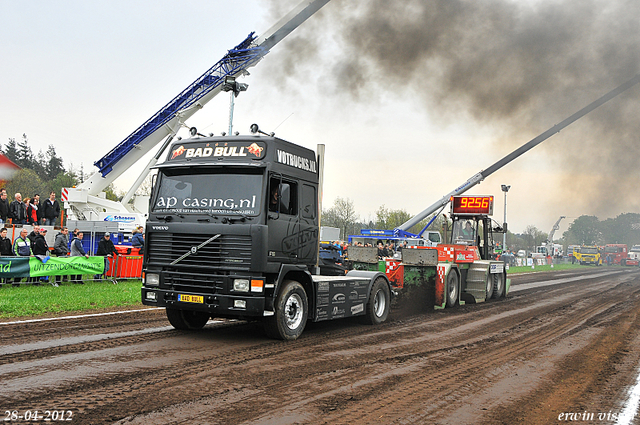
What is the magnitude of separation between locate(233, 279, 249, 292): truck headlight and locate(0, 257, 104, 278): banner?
381 inches

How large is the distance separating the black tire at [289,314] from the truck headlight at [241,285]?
2.13 feet

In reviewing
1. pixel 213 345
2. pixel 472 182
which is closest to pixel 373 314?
pixel 213 345

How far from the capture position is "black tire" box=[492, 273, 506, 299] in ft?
61.4

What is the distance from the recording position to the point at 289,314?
8703mm

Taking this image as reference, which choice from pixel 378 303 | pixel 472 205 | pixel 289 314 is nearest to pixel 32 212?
pixel 378 303

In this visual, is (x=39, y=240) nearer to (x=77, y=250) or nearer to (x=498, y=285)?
(x=77, y=250)

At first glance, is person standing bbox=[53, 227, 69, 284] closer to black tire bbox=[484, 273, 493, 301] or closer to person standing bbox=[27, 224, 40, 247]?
person standing bbox=[27, 224, 40, 247]

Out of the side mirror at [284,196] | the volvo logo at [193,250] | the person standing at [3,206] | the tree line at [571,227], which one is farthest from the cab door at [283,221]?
the tree line at [571,227]

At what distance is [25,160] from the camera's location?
8425cm

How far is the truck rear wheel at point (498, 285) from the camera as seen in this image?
18703 mm

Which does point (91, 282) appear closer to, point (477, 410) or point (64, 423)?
point (64, 423)

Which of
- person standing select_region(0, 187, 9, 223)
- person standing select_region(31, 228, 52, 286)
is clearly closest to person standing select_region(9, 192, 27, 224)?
person standing select_region(0, 187, 9, 223)

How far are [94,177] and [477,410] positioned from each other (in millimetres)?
23056

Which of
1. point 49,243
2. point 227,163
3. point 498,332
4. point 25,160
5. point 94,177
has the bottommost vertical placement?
Answer: point 498,332
